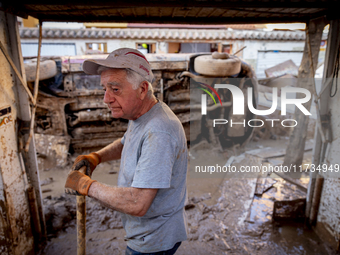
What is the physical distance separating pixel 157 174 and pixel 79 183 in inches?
23.2

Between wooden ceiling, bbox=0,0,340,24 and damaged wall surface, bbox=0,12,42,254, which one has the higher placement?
wooden ceiling, bbox=0,0,340,24

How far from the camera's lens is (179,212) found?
1772 millimetres

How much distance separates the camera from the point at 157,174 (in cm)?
142

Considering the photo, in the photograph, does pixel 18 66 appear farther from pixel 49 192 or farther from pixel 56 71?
pixel 56 71

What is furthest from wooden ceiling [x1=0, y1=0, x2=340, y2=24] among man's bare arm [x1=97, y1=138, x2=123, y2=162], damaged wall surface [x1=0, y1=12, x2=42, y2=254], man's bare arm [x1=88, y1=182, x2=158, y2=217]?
man's bare arm [x1=88, y1=182, x2=158, y2=217]

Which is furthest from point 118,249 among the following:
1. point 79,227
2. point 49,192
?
point 49,192

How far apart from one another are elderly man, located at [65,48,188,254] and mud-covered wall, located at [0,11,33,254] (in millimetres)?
1159

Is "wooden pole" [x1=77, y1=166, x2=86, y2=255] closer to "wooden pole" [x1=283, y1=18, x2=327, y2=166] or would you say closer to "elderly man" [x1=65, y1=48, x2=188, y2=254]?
"elderly man" [x1=65, y1=48, x2=188, y2=254]

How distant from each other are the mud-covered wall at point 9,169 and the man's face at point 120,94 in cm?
142

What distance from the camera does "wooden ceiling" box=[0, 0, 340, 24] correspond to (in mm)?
2527

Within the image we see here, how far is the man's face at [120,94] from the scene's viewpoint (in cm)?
159

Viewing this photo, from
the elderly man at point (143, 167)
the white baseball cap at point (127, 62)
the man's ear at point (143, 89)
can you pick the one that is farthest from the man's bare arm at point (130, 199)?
the white baseball cap at point (127, 62)

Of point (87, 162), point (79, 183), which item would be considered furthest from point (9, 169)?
point (79, 183)

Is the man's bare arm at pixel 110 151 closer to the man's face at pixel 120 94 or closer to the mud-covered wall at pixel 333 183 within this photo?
the man's face at pixel 120 94
